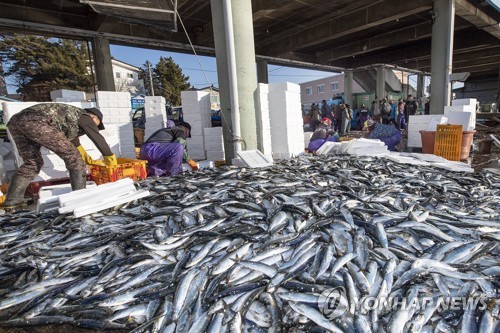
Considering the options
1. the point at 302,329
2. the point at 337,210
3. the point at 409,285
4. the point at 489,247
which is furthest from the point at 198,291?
the point at 489,247

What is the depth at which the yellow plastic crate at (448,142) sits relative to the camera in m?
6.81

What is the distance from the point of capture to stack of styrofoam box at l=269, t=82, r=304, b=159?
278 inches

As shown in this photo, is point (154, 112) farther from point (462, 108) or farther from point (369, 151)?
point (462, 108)

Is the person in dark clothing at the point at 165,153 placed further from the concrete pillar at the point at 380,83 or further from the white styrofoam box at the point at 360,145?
the concrete pillar at the point at 380,83

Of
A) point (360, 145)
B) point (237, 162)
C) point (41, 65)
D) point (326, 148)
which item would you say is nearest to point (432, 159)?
point (360, 145)

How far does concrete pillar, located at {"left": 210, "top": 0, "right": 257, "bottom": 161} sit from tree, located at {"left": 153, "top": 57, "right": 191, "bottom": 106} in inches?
1483

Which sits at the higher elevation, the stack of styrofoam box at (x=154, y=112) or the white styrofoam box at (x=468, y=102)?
the stack of styrofoam box at (x=154, y=112)

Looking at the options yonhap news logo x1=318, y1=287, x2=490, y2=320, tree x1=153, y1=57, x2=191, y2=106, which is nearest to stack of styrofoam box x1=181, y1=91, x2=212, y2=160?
yonhap news logo x1=318, y1=287, x2=490, y2=320

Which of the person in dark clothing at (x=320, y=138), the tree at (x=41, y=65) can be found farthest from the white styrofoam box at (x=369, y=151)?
the tree at (x=41, y=65)

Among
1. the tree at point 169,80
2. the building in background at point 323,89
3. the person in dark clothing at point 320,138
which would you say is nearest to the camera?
the person in dark clothing at point 320,138

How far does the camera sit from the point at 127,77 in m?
49.7

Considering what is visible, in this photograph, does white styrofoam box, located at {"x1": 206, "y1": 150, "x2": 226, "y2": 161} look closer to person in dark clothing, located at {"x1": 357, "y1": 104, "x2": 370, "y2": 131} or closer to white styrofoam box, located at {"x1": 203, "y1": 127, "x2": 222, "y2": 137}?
white styrofoam box, located at {"x1": 203, "y1": 127, "x2": 222, "y2": 137}

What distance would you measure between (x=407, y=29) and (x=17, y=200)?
807 inches

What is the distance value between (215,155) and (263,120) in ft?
6.29
